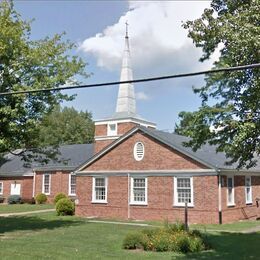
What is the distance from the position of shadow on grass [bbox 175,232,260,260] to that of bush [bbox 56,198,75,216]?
543 inches

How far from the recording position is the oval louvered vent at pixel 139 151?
92.0ft

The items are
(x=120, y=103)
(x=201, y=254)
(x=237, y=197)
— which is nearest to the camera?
(x=201, y=254)

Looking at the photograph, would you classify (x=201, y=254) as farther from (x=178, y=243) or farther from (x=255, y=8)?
(x=255, y=8)

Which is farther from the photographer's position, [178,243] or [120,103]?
[120,103]

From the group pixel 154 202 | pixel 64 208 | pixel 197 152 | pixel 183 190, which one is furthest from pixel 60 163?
pixel 183 190

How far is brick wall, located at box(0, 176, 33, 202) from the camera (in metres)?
45.8

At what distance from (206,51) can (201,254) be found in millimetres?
6620

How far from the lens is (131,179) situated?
2823 cm

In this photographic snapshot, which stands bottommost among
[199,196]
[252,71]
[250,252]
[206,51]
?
[250,252]

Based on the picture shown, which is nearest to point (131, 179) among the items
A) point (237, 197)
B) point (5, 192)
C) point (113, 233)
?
point (237, 197)

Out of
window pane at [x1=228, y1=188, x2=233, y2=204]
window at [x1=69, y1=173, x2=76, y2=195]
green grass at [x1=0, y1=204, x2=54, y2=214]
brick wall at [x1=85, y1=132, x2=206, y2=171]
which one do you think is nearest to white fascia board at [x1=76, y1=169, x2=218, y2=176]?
brick wall at [x1=85, y1=132, x2=206, y2=171]

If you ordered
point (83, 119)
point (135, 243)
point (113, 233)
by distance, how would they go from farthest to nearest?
point (83, 119)
point (113, 233)
point (135, 243)

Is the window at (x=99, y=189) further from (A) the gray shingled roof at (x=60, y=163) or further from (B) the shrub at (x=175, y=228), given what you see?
(B) the shrub at (x=175, y=228)

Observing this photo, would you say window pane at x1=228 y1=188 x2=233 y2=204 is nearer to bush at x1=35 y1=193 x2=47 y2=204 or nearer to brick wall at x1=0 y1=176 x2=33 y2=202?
bush at x1=35 y1=193 x2=47 y2=204
